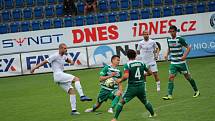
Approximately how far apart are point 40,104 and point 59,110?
73.7 inches

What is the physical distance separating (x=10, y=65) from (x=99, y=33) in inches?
212

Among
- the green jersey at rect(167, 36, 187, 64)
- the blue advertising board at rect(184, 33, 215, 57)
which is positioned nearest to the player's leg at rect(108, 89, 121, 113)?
the green jersey at rect(167, 36, 187, 64)

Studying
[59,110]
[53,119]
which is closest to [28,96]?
[59,110]

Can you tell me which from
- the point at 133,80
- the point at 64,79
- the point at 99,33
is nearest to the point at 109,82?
the point at 64,79

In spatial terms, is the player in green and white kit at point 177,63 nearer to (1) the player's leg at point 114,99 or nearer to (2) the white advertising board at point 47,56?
(1) the player's leg at point 114,99

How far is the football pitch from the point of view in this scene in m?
14.2

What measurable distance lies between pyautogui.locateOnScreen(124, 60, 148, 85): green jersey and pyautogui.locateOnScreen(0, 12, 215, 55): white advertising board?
56.6 feet

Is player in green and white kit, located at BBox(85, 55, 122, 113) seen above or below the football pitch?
above

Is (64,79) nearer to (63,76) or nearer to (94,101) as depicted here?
(63,76)

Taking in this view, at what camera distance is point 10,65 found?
93.2 ft

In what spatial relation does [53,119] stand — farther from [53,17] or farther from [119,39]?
[53,17]

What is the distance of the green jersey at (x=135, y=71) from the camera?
42.2 ft

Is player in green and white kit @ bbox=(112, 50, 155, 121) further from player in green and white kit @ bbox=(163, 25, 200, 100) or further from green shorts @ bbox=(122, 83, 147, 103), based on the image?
player in green and white kit @ bbox=(163, 25, 200, 100)

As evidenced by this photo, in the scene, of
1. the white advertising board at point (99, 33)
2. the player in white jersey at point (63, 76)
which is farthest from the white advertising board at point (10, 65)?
the player in white jersey at point (63, 76)
